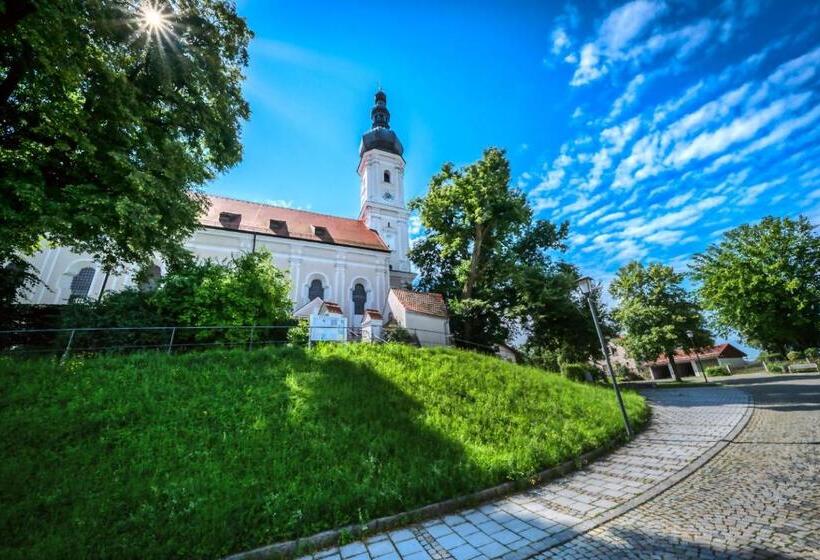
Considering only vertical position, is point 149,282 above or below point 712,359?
above

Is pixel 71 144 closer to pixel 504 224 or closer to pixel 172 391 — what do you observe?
pixel 172 391

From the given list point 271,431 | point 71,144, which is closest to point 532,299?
→ point 271,431

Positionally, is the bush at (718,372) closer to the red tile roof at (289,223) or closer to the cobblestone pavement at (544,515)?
the red tile roof at (289,223)

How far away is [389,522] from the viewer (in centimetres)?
445

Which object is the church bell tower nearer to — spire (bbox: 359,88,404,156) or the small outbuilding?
spire (bbox: 359,88,404,156)

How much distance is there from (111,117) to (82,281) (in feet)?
54.1

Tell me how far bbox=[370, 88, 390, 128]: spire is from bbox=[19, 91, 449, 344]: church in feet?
0.37

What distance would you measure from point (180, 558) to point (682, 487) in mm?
7053

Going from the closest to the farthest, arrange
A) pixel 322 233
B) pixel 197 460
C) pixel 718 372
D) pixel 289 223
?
pixel 197 460, pixel 289 223, pixel 322 233, pixel 718 372

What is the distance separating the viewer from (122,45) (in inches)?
369

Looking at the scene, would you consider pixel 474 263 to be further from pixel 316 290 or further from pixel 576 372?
pixel 316 290

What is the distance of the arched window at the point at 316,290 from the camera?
2532 centimetres

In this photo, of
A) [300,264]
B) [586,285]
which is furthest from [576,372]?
[300,264]

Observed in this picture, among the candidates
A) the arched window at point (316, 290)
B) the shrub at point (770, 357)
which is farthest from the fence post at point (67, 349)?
the shrub at point (770, 357)
